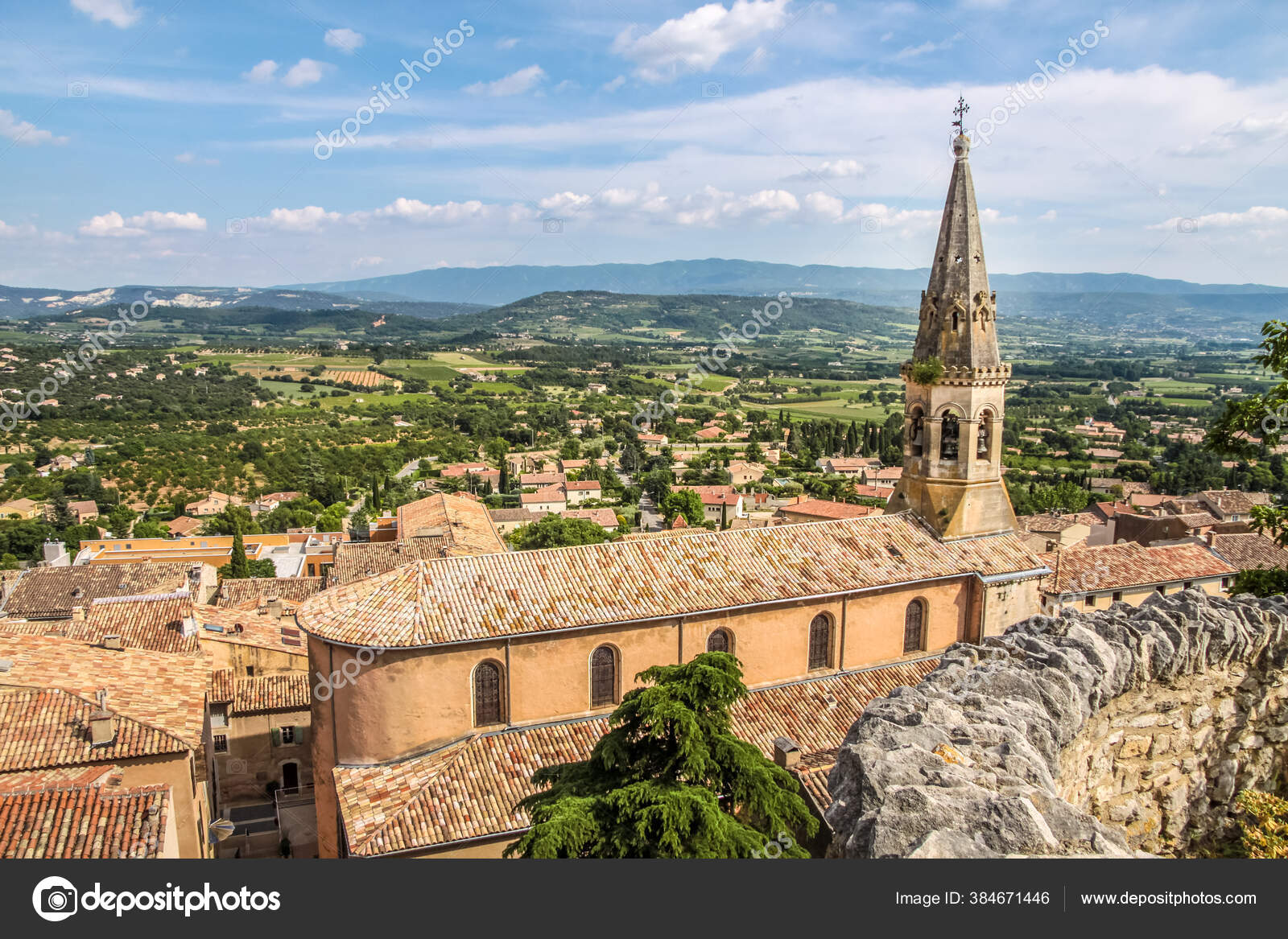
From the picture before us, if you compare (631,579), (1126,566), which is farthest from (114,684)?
(1126,566)

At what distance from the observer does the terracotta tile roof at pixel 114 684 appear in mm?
18812

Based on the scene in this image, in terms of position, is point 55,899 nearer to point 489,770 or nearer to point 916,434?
point 489,770

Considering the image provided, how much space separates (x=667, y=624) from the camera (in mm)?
20531

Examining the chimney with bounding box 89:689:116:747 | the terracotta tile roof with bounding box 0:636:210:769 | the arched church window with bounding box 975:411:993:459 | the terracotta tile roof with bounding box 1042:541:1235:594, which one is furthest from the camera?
the terracotta tile roof with bounding box 1042:541:1235:594

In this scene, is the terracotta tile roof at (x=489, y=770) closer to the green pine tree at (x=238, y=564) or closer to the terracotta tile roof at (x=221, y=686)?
the terracotta tile roof at (x=221, y=686)

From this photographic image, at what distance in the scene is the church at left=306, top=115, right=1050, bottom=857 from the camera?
18.2 metres

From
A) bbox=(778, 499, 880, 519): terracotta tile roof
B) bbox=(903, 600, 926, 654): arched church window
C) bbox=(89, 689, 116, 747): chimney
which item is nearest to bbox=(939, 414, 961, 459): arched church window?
bbox=(903, 600, 926, 654): arched church window

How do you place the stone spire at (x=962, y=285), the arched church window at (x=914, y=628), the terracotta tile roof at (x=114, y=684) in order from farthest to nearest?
the stone spire at (x=962, y=285) → the arched church window at (x=914, y=628) → the terracotta tile roof at (x=114, y=684)

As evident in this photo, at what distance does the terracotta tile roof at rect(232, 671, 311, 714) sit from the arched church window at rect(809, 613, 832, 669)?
676 inches

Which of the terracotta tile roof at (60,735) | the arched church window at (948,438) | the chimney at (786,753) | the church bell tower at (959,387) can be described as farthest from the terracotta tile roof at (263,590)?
the arched church window at (948,438)

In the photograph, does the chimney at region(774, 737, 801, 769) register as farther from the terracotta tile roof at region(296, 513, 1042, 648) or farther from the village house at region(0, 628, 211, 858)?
the village house at region(0, 628, 211, 858)

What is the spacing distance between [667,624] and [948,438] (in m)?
11.4

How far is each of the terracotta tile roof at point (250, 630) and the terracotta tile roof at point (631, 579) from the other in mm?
11195

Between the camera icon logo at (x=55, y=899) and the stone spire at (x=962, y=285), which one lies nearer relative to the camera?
the camera icon logo at (x=55, y=899)
